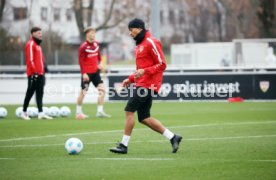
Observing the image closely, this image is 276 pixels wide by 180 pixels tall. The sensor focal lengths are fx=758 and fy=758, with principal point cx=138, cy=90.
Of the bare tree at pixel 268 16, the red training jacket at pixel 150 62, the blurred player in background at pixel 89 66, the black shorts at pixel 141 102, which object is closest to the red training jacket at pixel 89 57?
the blurred player in background at pixel 89 66

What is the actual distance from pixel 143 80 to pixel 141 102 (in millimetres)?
395

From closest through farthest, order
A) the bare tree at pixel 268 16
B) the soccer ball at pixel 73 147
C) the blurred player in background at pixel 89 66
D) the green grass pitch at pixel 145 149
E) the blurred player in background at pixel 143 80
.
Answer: the green grass pitch at pixel 145 149, the soccer ball at pixel 73 147, the blurred player in background at pixel 143 80, the blurred player in background at pixel 89 66, the bare tree at pixel 268 16

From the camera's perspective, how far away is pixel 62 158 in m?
12.7

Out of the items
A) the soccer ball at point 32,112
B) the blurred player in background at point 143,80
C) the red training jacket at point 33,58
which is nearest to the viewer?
the blurred player in background at point 143,80

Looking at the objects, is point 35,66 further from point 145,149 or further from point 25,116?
point 145,149

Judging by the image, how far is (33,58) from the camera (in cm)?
2156

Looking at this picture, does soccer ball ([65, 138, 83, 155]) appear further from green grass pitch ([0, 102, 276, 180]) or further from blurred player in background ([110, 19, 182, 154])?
blurred player in background ([110, 19, 182, 154])

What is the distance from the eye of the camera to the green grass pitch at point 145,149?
430 inches

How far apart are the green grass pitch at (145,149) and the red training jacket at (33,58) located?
1.47m

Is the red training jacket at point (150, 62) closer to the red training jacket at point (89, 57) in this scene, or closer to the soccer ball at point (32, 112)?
the red training jacket at point (89, 57)

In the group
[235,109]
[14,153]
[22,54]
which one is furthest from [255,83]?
[22,54]

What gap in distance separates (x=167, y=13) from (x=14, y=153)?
3225 inches

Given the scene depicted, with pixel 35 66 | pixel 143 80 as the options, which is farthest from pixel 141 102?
pixel 35 66

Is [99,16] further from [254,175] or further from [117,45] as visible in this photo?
[254,175]
